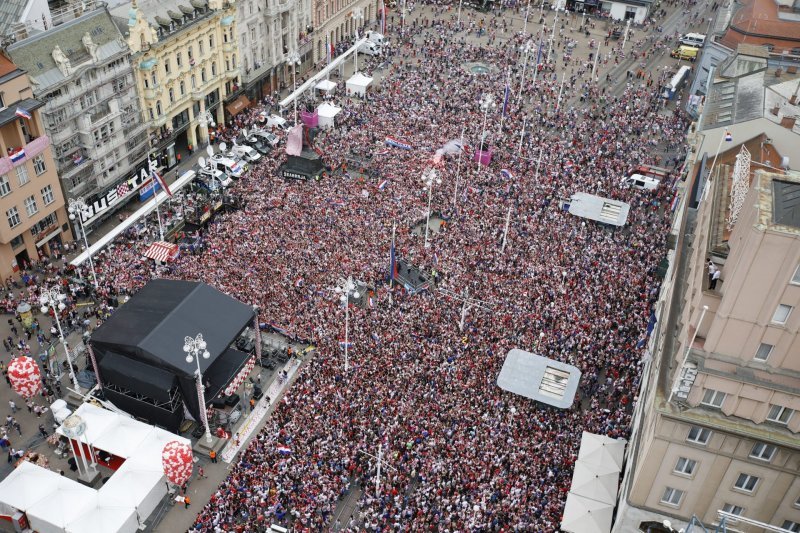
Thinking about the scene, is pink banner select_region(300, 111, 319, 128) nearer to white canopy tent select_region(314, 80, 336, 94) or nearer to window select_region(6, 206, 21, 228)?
white canopy tent select_region(314, 80, 336, 94)

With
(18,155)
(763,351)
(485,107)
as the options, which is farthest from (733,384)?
(18,155)

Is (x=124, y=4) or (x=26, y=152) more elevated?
(x=124, y=4)

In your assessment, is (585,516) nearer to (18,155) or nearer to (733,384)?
(733,384)

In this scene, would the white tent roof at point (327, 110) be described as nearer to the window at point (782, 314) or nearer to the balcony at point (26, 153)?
the balcony at point (26, 153)

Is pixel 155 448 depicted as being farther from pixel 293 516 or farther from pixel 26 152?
pixel 26 152

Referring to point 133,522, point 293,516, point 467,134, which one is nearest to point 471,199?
point 467,134

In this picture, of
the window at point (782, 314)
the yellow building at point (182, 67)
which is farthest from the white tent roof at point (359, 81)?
the window at point (782, 314)
